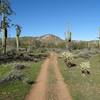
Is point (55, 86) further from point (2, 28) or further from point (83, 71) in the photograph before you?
point (2, 28)

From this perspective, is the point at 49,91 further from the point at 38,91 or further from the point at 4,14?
the point at 4,14

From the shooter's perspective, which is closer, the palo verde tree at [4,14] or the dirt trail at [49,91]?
the dirt trail at [49,91]

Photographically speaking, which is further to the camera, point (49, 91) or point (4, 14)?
point (4, 14)

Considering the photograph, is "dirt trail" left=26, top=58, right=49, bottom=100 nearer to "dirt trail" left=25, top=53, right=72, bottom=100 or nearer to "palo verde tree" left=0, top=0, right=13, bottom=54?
"dirt trail" left=25, top=53, right=72, bottom=100

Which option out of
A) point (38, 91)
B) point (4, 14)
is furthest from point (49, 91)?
point (4, 14)

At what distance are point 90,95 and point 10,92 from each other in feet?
16.2

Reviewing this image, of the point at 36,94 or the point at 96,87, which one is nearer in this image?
the point at 36,94

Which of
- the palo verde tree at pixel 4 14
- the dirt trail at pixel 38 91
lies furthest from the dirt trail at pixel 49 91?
the palo verde tree at pixel 4 14

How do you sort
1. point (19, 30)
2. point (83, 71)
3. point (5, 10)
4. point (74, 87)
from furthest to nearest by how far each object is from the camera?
point (19, 30) → point (5, 10) → point (83, 71) → point (74, 87)

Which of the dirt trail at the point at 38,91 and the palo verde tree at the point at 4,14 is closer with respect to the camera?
the dirt trail at the point at 38,91

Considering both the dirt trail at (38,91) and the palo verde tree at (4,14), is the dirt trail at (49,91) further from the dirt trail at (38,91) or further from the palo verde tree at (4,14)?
the palo verde tree at (4,14)

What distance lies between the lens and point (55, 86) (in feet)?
68.6

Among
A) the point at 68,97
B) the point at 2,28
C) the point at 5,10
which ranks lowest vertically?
the point at 68,97

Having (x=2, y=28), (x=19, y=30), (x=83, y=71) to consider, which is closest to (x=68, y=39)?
(x=19, y=30)
